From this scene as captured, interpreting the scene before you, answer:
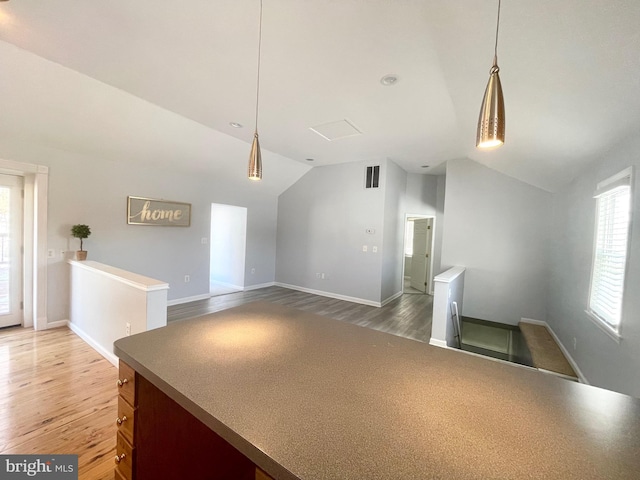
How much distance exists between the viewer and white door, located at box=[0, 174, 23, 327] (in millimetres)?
3424

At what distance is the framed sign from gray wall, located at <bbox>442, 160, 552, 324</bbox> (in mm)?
5079

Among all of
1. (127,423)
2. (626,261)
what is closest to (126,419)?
(127,423)

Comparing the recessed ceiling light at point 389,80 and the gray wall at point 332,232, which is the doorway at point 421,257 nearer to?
the gray wall at point 332,232

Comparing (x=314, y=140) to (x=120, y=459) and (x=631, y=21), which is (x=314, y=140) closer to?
(x=631, y=21)

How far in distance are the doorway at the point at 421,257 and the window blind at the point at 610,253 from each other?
3.95 m

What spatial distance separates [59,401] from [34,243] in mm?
2448

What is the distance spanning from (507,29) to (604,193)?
199cm

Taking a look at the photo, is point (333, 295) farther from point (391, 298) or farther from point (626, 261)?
point (626, 261)

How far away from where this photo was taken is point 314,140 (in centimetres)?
422

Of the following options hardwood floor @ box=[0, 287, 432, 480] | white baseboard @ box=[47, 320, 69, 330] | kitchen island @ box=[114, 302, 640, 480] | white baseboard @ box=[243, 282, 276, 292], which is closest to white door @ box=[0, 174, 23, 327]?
hardwood floor @ box=[0, 287, 432, 480]

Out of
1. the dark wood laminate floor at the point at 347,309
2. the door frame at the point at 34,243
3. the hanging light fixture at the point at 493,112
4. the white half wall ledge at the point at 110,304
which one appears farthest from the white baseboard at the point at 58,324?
the hanging light fixture at the point at 493,112

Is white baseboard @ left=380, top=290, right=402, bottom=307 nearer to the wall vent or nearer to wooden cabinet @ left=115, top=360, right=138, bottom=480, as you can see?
the wall vent

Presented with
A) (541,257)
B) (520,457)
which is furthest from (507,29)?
(541,257)

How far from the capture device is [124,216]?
419cm
